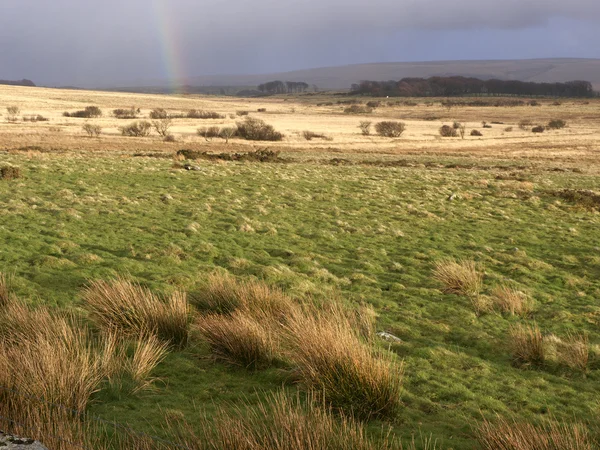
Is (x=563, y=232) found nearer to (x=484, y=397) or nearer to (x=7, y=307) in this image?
(x=484, y=397)

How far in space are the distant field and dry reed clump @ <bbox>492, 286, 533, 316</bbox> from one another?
0.25ft

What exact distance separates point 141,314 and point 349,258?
629 cm

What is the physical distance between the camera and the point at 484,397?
652 centimetres

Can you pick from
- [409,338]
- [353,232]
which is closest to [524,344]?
[409,338]

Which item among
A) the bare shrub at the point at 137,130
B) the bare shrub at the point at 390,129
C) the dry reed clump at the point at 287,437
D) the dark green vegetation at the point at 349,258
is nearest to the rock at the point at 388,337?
the dark green vegetation at the point at 349,258

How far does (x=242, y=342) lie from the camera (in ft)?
23.4

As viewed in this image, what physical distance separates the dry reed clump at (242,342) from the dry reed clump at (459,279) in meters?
4.69

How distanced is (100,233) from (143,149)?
25993 mm

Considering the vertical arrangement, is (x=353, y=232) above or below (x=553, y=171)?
above

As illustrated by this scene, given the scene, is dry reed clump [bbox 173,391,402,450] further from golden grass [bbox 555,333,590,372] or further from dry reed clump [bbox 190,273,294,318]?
golden grass [bbox 555,333,590,372]

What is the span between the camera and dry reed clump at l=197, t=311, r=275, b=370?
7023mm

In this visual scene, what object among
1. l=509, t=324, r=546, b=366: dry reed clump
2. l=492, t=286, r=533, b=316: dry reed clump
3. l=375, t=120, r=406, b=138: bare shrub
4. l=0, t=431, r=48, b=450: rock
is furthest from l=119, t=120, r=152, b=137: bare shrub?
l=0, t=431, r=48, b=450: rock

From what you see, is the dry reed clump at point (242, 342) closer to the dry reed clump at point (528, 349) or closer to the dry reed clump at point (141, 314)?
the dry reed clump at point (141, 314)

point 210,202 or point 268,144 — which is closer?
point 210,202
